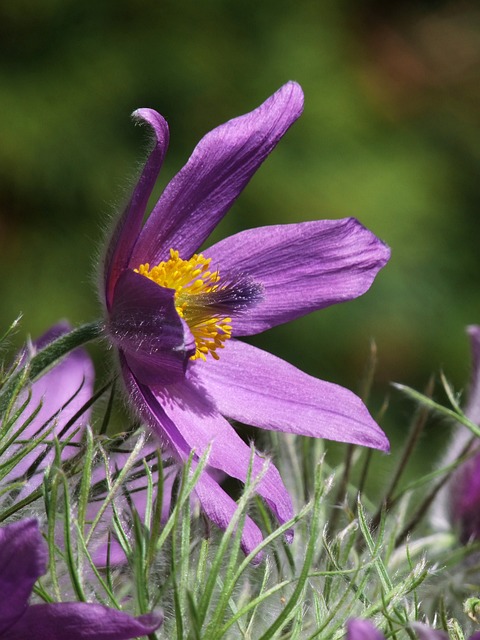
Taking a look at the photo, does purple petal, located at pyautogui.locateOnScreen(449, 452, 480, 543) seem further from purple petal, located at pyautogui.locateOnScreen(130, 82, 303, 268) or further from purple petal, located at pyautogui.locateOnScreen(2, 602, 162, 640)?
purple petal, located at pyautogui.locateOnScreen(2, 602, 162, 640)

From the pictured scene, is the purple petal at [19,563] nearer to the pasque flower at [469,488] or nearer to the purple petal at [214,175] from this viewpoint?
the purple petal at [214,175]

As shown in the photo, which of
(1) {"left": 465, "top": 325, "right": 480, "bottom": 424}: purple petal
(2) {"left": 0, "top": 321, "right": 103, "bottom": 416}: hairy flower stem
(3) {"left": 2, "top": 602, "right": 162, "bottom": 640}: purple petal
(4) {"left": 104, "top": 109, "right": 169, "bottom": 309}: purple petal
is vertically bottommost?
(1) {"left": 465, "top": 325, "right": 480, "bottom": 424}: purple petal

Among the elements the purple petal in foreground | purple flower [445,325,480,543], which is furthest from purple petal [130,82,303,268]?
the purple petal in foreground

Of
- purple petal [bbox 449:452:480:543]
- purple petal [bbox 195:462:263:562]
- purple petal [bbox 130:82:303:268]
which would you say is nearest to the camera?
purple petal [bbox 195:462:263:562]

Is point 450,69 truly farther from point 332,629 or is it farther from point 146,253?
point 332,629

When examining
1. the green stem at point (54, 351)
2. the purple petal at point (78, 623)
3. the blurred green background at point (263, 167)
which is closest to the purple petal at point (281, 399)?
the green stem at point (54, 351)

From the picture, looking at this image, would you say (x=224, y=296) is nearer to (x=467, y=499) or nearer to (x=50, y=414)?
(x=50, y=414)

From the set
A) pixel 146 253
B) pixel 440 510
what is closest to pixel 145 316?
pixel 146 253

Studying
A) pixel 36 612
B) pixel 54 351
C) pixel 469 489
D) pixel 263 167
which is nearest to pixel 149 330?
pixel 54 351
